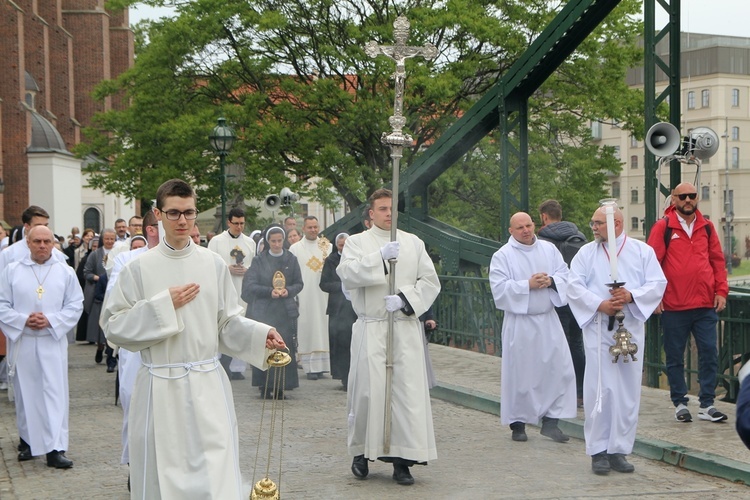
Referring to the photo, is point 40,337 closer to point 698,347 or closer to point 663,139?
point 698,347

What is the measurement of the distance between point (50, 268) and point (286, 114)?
1916cm

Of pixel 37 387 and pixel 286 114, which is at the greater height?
pixel 286 114

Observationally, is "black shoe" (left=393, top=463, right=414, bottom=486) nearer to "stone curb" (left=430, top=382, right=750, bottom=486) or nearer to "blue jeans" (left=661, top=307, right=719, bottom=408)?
"stone curb" (left=430, top=382, right=750, bottom=486)

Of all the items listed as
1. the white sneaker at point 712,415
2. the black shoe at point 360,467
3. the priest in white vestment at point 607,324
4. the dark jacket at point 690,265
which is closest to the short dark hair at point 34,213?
the black shoe at point 360,467

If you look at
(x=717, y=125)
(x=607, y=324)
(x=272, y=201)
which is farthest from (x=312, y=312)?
(x=717, y=125)

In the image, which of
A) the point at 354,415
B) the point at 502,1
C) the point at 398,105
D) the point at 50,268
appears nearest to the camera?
the point at 354,415

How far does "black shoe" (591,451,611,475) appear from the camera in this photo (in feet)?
26.0

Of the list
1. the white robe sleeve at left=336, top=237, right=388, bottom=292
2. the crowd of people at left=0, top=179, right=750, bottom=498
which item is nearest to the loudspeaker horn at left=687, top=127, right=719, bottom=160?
the crowd of people at left=0, top=179, right=750, bottom=498

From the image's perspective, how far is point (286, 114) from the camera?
27922 mm

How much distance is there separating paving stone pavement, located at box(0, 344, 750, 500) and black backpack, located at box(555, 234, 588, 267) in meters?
1.65

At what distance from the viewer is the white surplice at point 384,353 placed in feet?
25.5

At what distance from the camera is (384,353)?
799cm

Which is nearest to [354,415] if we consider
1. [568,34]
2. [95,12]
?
[568,34]

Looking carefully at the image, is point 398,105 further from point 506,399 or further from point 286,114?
point 286,114
